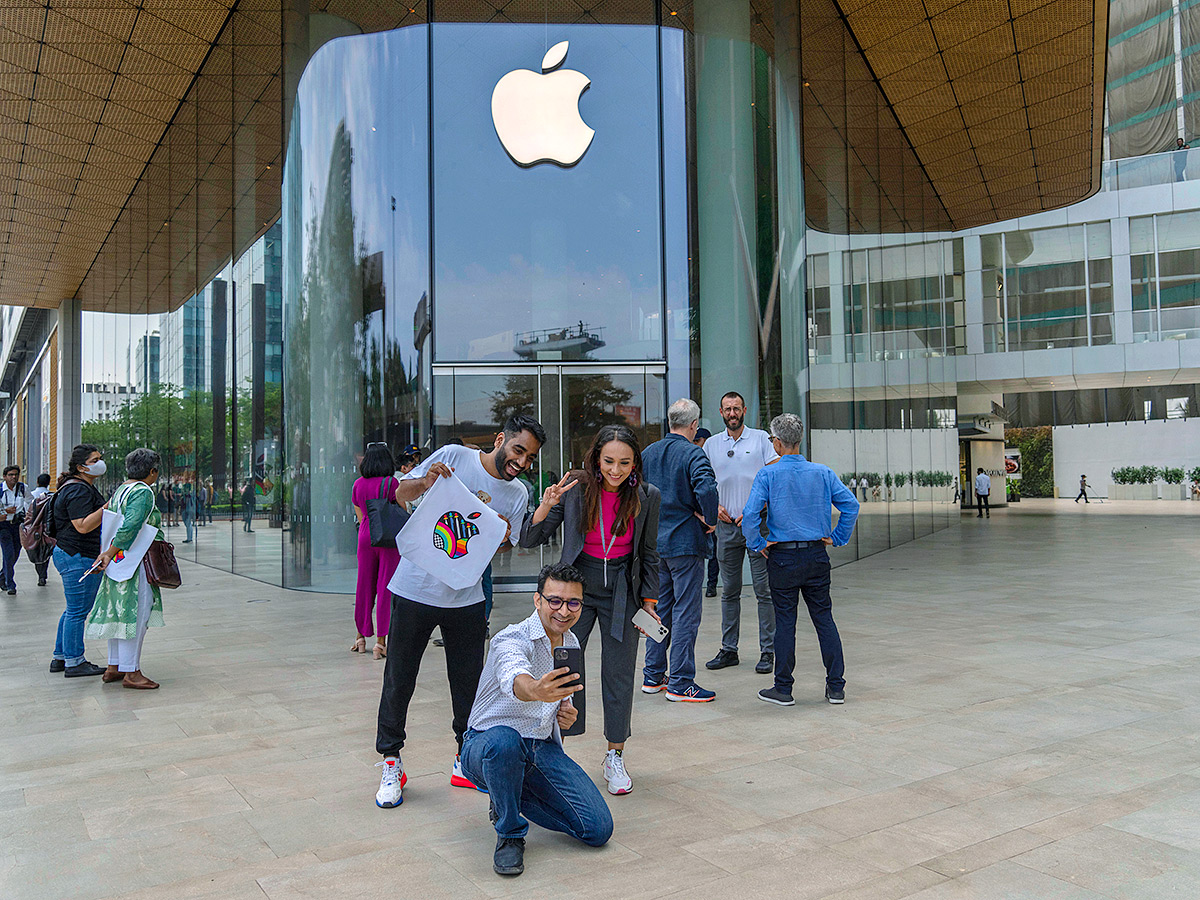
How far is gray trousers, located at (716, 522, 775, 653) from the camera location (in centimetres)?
643

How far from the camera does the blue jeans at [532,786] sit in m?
3.14

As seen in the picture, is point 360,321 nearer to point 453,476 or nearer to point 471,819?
point 453,476

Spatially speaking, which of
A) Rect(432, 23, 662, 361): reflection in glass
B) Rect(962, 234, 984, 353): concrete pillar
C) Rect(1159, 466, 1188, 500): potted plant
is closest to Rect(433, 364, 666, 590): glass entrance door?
Rect(432, 23, 662, 361): reflection in glass

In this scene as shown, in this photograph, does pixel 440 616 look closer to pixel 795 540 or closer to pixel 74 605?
pixel 795 540

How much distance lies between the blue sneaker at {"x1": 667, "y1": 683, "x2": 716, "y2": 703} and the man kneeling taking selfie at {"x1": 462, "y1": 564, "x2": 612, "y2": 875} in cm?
216

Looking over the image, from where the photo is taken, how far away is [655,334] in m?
10.9

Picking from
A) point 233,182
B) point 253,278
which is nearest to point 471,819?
point 253,278

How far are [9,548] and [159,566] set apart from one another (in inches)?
324

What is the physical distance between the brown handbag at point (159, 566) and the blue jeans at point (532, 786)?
3805 millimetres

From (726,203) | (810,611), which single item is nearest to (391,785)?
(810,611)

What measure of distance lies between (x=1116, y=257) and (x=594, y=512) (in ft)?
95.1

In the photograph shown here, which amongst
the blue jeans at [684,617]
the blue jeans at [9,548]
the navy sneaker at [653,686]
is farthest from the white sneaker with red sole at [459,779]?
the blue jeans at [9,548]

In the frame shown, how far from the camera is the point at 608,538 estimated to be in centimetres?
411

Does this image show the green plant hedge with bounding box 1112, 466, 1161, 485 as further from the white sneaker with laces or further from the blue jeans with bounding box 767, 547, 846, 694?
the white sneaker with laces
